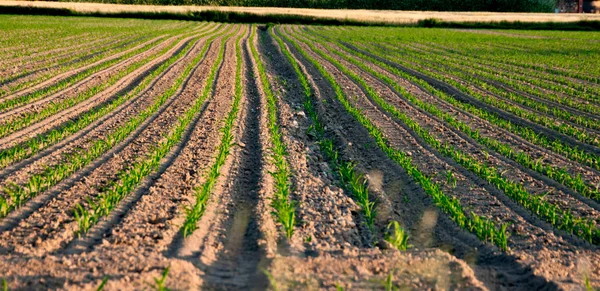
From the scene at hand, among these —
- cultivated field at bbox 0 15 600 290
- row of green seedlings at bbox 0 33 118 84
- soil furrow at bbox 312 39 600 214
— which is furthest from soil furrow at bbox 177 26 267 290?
row of green seedlings at bbox 0 33 118 84

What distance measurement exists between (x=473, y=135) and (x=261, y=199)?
15.2 ft

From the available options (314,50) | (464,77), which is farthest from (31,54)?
(464,77)

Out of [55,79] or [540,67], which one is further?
[540,67]

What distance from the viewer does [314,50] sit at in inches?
916

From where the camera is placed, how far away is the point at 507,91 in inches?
524

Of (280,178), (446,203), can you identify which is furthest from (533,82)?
(280,178)

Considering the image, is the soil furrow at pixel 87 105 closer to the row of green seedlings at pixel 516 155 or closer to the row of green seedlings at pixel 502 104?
the row of green seedlings at pixel 516 155

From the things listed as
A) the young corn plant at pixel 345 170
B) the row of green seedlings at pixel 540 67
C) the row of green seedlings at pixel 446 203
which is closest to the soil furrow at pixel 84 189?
the young corn plant at pixel 345 170

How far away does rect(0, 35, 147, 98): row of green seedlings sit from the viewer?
484 inches

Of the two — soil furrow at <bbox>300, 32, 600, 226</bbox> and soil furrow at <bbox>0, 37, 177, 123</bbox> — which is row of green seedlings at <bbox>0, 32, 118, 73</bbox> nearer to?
soil furrow at <bbox>0, 37, 177, 123</bbox>

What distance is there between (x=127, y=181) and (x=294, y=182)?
1.97 metres

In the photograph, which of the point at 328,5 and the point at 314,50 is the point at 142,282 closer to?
the point at 314,50

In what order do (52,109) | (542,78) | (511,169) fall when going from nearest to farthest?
(511,169) → (52,109) → (542,78)

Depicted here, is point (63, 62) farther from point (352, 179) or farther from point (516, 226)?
point (516, 226)
